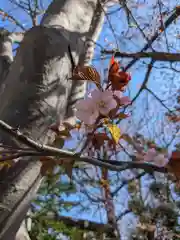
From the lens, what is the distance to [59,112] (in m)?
0.81

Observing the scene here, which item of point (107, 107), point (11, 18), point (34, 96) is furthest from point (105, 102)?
point (11, 18)

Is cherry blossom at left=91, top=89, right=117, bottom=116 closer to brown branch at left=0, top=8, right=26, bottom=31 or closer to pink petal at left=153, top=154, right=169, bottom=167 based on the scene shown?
pink petal at left=153, top=154, right=169, bottom=167

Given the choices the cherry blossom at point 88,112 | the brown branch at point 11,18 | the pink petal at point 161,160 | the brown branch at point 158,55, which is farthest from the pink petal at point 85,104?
the brown branch at point 11,18

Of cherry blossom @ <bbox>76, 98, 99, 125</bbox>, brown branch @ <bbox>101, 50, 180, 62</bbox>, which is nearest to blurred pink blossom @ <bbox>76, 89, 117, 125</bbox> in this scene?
cherry blossom @ <bbox>76, 98, 99, 125</bbox>

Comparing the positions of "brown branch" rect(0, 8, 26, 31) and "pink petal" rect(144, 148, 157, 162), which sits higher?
"brown branch" rect(0, 8, 26, 31)

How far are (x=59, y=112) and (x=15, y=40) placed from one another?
84 centimetres

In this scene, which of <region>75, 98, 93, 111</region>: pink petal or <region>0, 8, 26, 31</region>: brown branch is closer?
<region>75, 98, 93, 111</region>: pink petal

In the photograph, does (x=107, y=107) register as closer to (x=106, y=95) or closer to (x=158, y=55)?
(x=106, y=95)

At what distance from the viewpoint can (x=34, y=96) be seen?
0.75 metres

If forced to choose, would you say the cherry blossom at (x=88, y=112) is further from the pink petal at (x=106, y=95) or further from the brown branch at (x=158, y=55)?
the brown branch at (x=158, y=55)

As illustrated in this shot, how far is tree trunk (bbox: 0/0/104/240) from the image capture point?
70 cm

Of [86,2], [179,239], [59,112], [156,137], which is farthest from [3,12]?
[179,239]

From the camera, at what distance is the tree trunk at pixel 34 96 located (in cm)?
70

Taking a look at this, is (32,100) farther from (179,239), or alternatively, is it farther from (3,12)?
(3,12)
